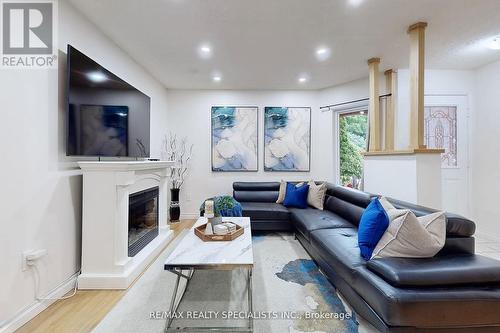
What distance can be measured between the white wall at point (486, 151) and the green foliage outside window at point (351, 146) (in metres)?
1.75

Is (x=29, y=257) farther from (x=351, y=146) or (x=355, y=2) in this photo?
(x=351, y=146)

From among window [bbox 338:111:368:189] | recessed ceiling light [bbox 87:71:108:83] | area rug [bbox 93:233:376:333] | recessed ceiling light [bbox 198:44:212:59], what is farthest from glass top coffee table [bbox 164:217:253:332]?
window [bbox 338:111:368:189]

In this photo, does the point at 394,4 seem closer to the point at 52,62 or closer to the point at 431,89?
the point at 431,89

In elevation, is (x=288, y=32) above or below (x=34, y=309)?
above

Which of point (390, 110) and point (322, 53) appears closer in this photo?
point (322, 53)

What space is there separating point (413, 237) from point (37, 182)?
294 cm

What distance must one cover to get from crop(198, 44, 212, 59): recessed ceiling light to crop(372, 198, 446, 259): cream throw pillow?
2917mm

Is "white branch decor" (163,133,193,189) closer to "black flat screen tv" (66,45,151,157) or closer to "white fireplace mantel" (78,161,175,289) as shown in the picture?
"black flat screen tv" (66,45,151,157)

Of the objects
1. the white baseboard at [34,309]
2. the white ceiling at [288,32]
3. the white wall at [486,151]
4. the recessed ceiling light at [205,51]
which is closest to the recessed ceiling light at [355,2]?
the white ceiling at [288,32]

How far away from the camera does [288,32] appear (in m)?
2.82

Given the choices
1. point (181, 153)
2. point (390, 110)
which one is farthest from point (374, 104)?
point (181, 153)

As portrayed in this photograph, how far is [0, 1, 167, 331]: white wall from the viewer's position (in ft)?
5.68

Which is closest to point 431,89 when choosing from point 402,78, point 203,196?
point 402,78

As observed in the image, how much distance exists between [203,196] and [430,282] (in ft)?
13.7
